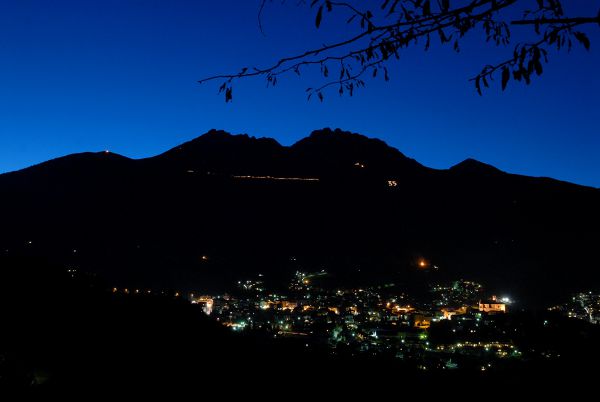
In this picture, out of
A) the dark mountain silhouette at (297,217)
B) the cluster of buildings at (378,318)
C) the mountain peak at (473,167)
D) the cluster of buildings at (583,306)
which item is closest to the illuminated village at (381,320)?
the cluster of buildings at (378,318)

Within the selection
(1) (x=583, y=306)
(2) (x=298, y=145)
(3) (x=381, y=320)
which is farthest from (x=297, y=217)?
(1) (x=583, y=306)

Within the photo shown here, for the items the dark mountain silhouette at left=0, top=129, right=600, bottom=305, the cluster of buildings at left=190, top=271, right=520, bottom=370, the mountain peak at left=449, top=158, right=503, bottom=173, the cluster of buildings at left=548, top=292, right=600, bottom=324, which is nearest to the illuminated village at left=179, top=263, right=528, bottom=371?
the cluster of buildings at left=190, top=271, right=520, bottom=370

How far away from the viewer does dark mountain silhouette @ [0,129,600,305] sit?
37625 millimetres

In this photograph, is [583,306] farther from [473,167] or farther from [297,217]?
[473,167]

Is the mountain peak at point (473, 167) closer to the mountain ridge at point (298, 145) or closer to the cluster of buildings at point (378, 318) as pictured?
the mountain ridge at point (298, 145)

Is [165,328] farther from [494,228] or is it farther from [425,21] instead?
[494,228]

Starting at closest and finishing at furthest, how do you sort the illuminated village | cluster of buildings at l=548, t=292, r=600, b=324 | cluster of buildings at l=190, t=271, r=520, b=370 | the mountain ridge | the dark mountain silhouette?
the illuminated village → cluster of buildings at l=190, t=271, r=520, b=370 → cluster of buildings at l=548, t=292, r=600, b=324 → the dark mountain silhouette → the mountain ridge

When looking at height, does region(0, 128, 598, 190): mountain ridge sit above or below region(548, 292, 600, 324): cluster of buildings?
above

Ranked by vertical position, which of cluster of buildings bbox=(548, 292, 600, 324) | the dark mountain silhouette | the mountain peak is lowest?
cluster of buildings bbox=(548, 292, 600, 324)

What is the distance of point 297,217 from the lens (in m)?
48.0

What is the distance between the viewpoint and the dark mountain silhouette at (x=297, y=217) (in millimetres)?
37625

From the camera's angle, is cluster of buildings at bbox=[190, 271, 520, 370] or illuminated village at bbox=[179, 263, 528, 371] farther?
cluster of buildings at bbox=[190, 271, 520, 370]

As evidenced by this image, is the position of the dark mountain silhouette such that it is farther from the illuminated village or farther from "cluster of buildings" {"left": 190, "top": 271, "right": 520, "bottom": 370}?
"cluster of buildings" {"left": 190, "top": 271, "right": 520, "bottom": 370}

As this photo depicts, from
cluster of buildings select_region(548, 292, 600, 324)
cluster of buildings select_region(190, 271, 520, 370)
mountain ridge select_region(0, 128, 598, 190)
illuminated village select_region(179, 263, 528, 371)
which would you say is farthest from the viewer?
mountain ridge select_region(0, 128, 598, 190)
